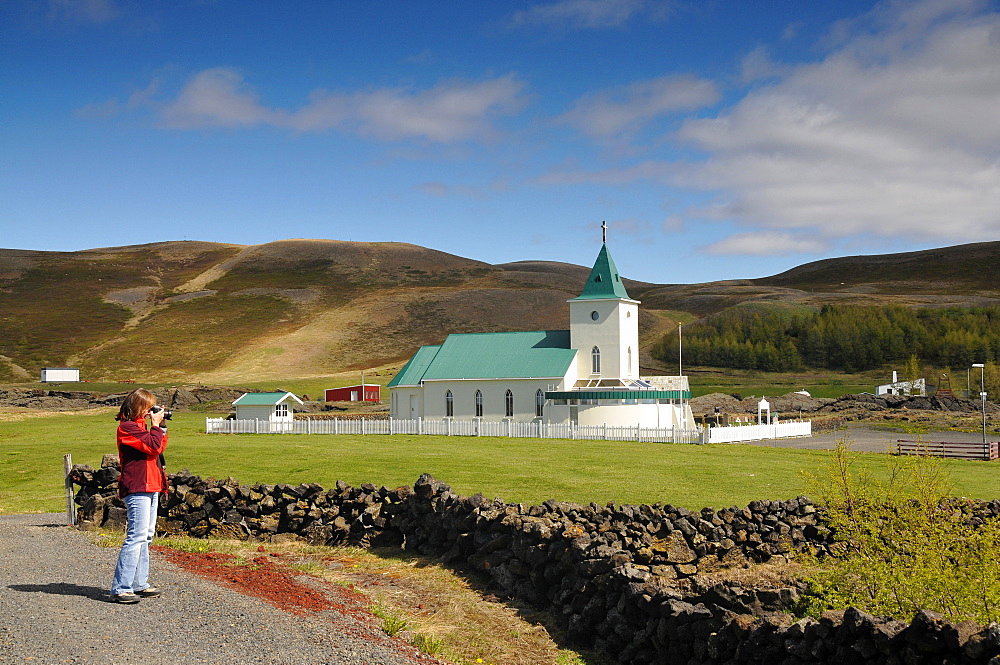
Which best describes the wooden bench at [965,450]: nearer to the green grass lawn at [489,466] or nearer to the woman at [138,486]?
the green grass lawn at [489,466]

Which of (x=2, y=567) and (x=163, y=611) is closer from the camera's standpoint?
(x=163, y=611)

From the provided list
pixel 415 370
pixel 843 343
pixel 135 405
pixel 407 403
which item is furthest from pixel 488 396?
pixel 843 343

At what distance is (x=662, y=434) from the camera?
44.5 meters

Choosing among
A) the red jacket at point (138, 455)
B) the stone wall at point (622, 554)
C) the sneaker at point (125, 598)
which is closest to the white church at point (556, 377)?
the stone wall at point (622, 554)

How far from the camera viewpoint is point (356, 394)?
90.9 metres

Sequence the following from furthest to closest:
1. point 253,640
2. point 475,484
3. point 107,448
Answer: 1. point 107,448
2. point 475,484
3. point 253,640

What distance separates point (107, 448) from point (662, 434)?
25609mm

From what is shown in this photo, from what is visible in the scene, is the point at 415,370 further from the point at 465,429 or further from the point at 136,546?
the point at 136,546

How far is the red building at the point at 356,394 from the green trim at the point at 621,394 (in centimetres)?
4177

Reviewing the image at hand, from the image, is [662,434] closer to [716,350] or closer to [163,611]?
[163,611]

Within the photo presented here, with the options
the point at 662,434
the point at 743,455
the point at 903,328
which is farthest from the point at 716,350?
the point at 743,455

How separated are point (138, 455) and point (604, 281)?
160 ft

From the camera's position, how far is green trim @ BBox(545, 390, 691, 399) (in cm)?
5156

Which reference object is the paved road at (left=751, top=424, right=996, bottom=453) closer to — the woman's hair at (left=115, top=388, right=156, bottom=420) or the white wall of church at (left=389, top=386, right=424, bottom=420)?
the white wall of church at (left=389, top=386, right=424, bottom=420)
